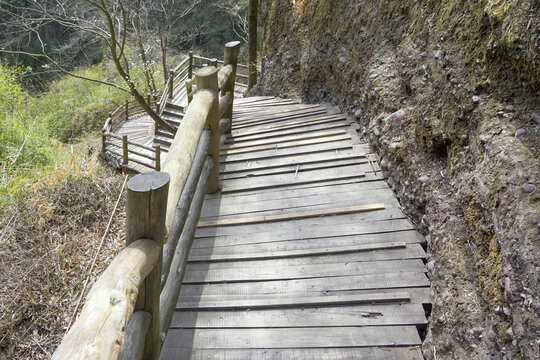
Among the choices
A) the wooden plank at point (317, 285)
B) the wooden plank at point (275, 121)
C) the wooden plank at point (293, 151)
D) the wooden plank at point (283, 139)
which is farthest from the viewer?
the wooden plank at point (275, 121)

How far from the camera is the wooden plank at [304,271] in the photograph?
2.73m

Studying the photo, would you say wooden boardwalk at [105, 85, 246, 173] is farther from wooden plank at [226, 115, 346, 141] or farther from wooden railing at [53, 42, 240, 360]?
wooden railing at [53, 42, 240, 360]

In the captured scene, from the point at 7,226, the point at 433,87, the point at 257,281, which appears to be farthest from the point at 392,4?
the point at 7,226

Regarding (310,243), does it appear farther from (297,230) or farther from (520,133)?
(520,133)

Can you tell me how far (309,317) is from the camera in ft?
8.09

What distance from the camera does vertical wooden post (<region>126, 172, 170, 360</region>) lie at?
1.66 metres

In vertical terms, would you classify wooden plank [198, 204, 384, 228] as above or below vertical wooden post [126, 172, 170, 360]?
below

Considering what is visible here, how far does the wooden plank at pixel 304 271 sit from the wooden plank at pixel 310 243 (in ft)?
0.61

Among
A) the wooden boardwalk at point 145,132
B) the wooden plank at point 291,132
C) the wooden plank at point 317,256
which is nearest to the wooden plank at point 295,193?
the wooden plank at point 317,256

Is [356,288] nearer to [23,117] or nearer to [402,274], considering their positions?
[402,274]

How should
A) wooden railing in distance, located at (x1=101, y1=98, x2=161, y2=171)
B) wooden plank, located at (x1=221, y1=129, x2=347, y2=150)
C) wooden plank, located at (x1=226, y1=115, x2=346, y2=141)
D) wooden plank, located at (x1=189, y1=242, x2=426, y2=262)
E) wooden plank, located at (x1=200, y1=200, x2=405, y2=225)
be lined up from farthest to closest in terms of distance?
wooden railing in distance, located at (x1=101, y1=98, x2=161, y2=171)
wooden plank, located at (x1=226, y1=115, x2=346, y2=141)
wooden plank, located at (x1=221, y1=129, x2=347, y2=150)
wooden plank, located at (x1=200, y1=200, x2=405, y2=225)
wooden plank, located at (x1=189, y1=242, x2=426, y2=262)

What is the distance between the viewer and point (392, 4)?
454 centimetres

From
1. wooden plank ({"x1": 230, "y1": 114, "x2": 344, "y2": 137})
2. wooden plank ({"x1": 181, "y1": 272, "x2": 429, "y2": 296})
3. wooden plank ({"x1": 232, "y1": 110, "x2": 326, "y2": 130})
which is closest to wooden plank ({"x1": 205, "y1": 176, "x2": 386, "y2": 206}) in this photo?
wooden plank ({"x1": 181, "y1": 272, "x2": 429, "y2": 296})

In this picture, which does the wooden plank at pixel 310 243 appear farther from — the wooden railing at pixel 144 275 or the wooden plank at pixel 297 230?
the wooden railing at pixel 144 275
